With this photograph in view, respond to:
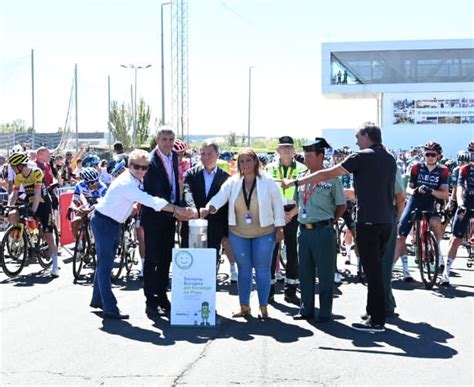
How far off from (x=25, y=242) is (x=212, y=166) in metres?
3.79

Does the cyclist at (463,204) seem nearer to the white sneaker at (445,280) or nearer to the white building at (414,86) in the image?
the white sneaker at (445,280)

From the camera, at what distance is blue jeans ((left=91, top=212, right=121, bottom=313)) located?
7.51 m

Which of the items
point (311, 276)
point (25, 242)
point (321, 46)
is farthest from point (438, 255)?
point (321, 46)

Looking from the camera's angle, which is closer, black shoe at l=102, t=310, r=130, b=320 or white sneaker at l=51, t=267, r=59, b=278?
black shoe at l=102, t=310, r=130, b=320

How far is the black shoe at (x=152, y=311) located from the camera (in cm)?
770

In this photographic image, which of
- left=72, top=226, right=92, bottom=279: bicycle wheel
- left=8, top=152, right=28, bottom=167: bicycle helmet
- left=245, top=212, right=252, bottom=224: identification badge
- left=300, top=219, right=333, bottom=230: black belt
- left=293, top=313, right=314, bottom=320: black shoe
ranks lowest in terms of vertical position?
left=293, top=313, right=314, bottom=320: black shoe

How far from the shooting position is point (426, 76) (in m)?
68.3

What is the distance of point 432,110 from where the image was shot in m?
68.4

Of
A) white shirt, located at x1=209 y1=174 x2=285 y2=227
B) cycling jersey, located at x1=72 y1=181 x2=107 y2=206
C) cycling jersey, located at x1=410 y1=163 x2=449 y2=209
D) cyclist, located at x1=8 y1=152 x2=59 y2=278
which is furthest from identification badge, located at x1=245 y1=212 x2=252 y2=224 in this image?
cyclist, located at x1=8 y1=152 x2=59 y2=278

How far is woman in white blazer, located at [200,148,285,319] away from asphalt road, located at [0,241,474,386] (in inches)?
19.1

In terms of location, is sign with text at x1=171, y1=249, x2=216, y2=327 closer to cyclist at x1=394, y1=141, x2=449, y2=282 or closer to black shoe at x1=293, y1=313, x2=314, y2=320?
black shoe at x1=293, y1=313, x2=314, y2=320

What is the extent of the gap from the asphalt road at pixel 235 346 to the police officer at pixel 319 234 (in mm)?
278

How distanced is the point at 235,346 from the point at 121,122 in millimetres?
56165

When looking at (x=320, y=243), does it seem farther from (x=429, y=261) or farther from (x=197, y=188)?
(x=429, y=261)
